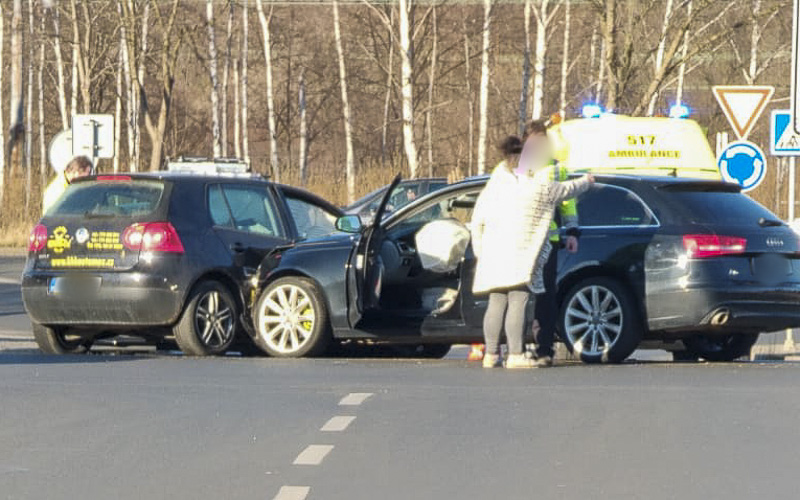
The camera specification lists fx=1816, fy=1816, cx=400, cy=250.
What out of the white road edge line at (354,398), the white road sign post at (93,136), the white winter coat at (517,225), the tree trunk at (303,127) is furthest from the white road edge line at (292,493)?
the tree trunk at (303,127)

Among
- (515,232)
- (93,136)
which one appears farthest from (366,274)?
(93,136)

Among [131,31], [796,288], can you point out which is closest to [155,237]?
[796,288]

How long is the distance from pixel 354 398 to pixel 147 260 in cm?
430

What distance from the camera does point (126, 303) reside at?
14.8 metres

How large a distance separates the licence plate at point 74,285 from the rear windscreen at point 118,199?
55 centimetres

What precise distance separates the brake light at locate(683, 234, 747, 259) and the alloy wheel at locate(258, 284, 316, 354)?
3088mm

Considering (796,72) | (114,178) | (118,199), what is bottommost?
(118,199)

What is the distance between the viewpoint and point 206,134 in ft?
261

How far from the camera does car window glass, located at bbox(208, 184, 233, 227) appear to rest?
15.4 meters

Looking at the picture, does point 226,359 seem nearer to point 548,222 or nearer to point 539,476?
point 548,222

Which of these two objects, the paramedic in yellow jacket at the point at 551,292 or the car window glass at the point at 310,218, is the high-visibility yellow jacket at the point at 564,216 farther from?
the car window glass at the point at 310,218

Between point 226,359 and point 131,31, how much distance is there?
27.1 meters

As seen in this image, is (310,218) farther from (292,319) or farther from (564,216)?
(564,216)

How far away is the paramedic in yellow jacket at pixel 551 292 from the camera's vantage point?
1335 centimetres
